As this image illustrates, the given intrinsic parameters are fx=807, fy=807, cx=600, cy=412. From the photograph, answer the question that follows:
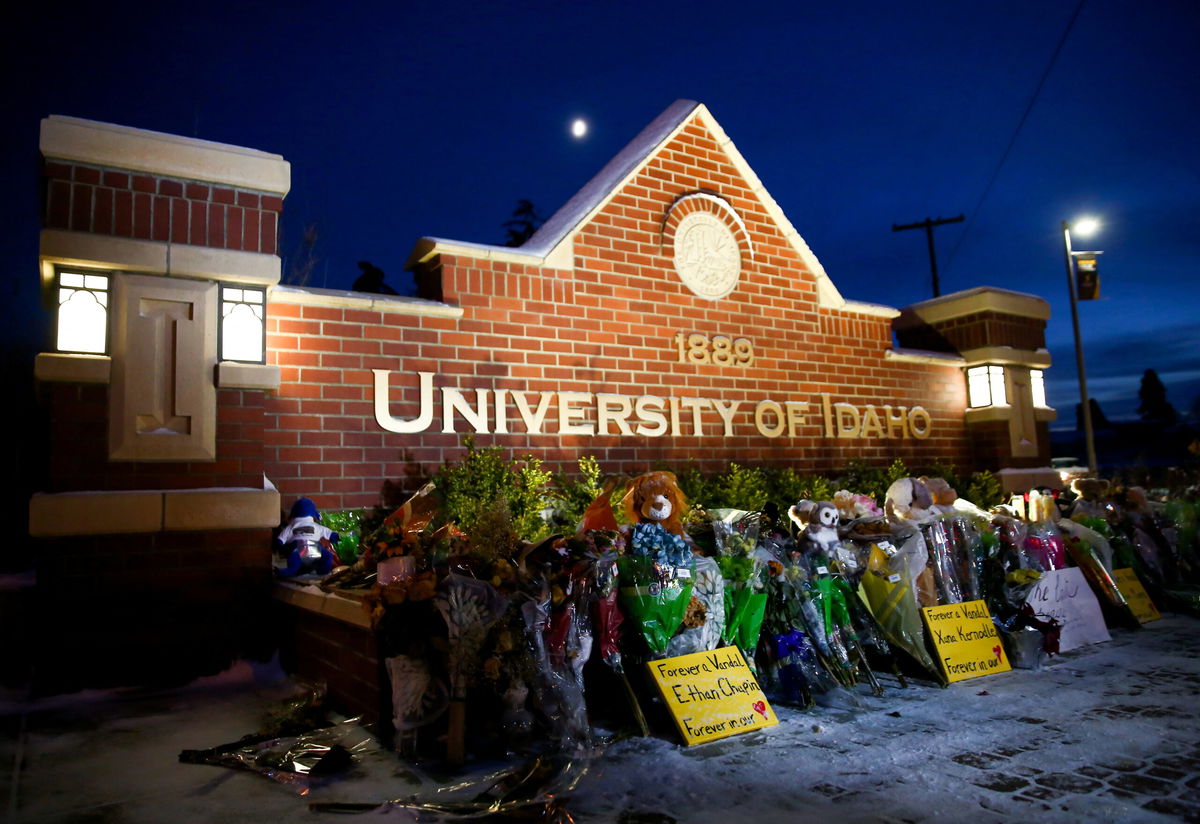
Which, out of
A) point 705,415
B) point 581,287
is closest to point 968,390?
point 705,415

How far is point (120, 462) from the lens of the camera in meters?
5.77

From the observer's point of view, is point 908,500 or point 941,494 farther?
point 941,494

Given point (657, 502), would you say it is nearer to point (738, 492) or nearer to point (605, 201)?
point (738, 492)

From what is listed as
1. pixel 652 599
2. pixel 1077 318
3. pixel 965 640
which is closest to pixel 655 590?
pixel 652 599

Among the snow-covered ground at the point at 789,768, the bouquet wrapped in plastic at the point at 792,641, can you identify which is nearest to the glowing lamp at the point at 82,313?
the snow-covered ground at the point at 789,768

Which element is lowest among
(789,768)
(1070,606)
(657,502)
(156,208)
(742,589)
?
(789,768)

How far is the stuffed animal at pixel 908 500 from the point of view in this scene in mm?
6359

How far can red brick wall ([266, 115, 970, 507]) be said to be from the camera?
7.11 meters

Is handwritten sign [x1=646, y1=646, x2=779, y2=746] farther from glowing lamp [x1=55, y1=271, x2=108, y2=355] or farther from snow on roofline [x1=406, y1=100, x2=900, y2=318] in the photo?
snow on roofline [x1=406, y1=100, x2=900, y2=318]

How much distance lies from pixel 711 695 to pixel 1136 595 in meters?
5.47

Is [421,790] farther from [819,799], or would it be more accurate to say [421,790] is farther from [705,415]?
[705,415]

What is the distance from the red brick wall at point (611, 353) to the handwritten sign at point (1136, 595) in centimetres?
350

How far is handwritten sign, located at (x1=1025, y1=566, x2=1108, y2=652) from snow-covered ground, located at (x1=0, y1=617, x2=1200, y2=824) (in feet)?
3.24

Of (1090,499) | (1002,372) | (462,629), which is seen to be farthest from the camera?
(1002,372)
